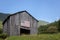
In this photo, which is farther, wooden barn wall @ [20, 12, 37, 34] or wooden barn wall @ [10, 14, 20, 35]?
wooden barn wall @ [20, 12, 37, 34]

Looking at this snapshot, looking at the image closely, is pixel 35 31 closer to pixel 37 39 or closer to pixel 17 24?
pixel 17 24

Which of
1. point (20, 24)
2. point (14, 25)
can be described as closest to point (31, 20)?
point (20, 24)

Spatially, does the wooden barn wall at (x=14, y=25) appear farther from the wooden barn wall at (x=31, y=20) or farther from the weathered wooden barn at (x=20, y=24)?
the wooden barn wall at (x=31, y=20)

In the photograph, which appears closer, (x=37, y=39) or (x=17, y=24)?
(x=37, y=39)

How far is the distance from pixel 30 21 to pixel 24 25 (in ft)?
6.59

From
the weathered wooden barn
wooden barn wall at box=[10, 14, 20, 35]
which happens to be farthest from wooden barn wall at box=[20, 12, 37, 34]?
wooden barn wall at box=[10, 14, 20, 35]

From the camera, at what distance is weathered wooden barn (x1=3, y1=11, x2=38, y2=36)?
42250 mm

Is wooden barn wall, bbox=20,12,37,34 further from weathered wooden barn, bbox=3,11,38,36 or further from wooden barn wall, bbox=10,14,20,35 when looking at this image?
wooden barn wall, bbox=10,14,20,35

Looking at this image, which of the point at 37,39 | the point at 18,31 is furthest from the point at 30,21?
the point at 37,39

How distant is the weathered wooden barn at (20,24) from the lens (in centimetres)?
4225

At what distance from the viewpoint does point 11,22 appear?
4244 centimetres

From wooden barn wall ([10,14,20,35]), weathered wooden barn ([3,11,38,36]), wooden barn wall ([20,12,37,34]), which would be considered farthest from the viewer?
wooden barn wall ([20,12,37,34])

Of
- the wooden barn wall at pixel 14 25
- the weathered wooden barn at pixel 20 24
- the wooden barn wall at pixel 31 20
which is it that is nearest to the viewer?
the wooden barn wall at pixel 14 25

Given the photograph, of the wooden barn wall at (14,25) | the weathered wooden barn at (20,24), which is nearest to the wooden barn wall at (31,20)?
the weathered wooden barn at (20,24)
